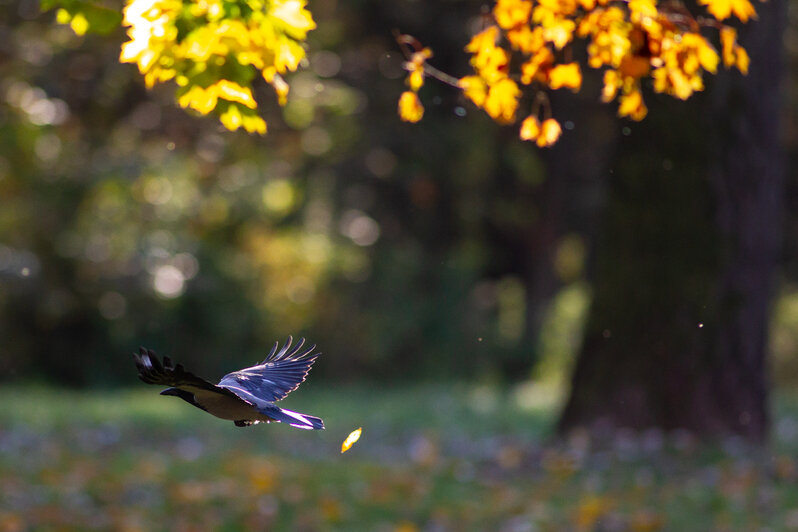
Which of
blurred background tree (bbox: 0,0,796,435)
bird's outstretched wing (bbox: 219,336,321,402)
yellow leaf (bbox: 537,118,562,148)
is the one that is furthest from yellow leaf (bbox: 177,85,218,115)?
blurred background tree (bbox: 0,0,796,435)

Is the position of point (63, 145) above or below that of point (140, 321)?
above

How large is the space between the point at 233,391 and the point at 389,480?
183 inches

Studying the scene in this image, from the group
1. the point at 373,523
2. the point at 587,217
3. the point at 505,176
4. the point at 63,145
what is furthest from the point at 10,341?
the point at 373,523

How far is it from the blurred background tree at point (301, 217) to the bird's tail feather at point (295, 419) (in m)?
8.54

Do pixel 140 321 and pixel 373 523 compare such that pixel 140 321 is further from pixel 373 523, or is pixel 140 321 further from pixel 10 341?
pixel 373 523

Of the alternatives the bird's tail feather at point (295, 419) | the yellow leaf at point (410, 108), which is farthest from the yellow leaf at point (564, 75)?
the bird's tail feather at point (295, 419)

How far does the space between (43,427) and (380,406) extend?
152 inches

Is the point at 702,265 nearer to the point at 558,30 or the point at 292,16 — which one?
the point at 558,30

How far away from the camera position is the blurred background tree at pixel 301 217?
1427 centimetres

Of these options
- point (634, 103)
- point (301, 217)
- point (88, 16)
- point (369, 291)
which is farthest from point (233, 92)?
point (301, 217)

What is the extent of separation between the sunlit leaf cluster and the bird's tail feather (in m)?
1.30

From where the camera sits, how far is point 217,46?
327 cm

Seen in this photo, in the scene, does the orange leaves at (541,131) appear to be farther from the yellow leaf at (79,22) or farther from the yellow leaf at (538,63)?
the yellow leaf at (79,22)

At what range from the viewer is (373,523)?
19.3ft
